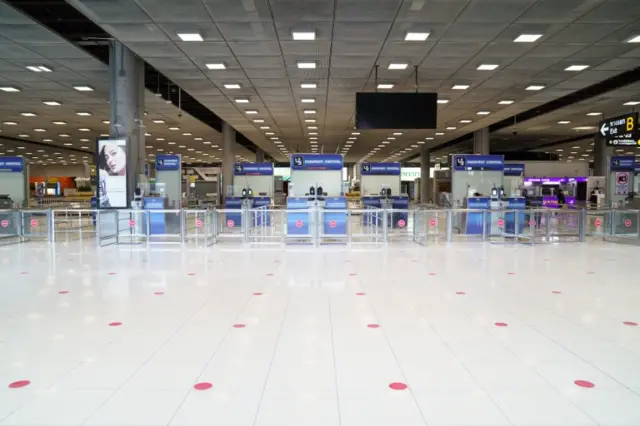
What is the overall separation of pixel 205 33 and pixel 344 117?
10.6 m

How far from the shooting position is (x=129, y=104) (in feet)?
35.3

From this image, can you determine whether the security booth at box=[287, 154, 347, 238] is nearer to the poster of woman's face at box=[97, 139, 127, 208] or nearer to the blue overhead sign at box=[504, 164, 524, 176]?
the poster of woman's face at box=[97, 139, 127, 208]

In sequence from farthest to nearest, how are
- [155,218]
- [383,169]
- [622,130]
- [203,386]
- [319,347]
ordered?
[383,169] → [622,130] → [155,218] → [319,347] → [203,386]

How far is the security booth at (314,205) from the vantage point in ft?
36.4

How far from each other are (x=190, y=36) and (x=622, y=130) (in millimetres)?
11413

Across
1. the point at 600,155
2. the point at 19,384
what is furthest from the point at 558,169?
the point at 19,384

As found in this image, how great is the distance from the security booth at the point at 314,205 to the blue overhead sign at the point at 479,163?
3.89m

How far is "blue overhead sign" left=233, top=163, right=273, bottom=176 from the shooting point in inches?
746

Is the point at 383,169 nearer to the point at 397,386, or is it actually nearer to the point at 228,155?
the point at 228,155

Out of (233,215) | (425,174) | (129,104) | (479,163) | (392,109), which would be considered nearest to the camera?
(392,109)

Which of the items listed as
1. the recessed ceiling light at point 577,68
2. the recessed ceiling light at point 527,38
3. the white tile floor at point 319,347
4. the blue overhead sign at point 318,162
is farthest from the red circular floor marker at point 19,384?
the recessed ceiling light at point 577,68

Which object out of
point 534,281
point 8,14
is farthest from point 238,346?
point 8,14

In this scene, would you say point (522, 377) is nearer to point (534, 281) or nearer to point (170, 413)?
point (170, 413)

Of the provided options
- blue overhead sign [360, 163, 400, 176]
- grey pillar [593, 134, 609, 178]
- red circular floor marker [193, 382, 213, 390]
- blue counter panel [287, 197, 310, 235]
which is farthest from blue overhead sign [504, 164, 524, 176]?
red circular floor marker [193, 382, 213, 390]
